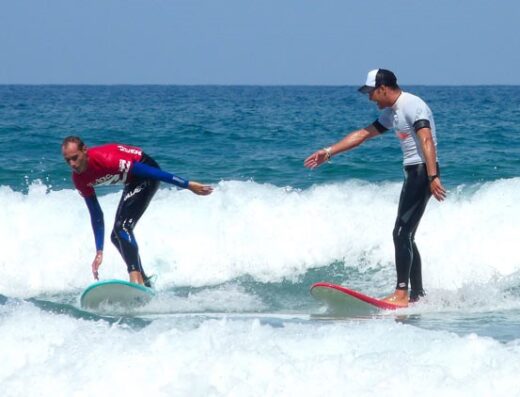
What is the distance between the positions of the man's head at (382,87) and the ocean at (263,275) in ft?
5.46

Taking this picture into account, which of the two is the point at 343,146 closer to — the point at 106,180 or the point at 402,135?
the point at 402,135

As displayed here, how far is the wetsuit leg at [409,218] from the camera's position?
24.7 feet

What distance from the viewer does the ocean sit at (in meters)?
5.63

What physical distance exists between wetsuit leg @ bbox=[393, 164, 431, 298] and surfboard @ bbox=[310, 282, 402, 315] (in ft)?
0.74

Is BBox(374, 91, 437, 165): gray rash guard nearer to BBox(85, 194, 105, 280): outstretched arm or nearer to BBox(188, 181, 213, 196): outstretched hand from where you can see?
BBox(188, 181, 213, 196): outstretched hand

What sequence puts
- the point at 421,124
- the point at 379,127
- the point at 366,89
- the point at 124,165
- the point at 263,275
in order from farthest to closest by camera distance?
the point at 263,275 → the point at 124,165 → the point at 379,127 → the point at 366,89 → the point at 421,124

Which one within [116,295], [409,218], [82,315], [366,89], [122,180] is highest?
[366,89]

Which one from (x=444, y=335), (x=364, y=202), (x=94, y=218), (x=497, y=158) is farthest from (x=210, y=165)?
(x=444, y=335)

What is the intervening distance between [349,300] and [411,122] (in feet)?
4.88

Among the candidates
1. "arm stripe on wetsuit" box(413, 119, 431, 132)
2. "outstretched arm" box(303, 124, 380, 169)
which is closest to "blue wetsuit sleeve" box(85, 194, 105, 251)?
"outstretched arm" box(303, 124, 380, 169)

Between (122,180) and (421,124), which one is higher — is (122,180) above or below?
below

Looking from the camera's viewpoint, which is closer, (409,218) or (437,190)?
(437,190)

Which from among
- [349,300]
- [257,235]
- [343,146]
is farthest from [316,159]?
[257,235]

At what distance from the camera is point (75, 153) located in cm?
763
